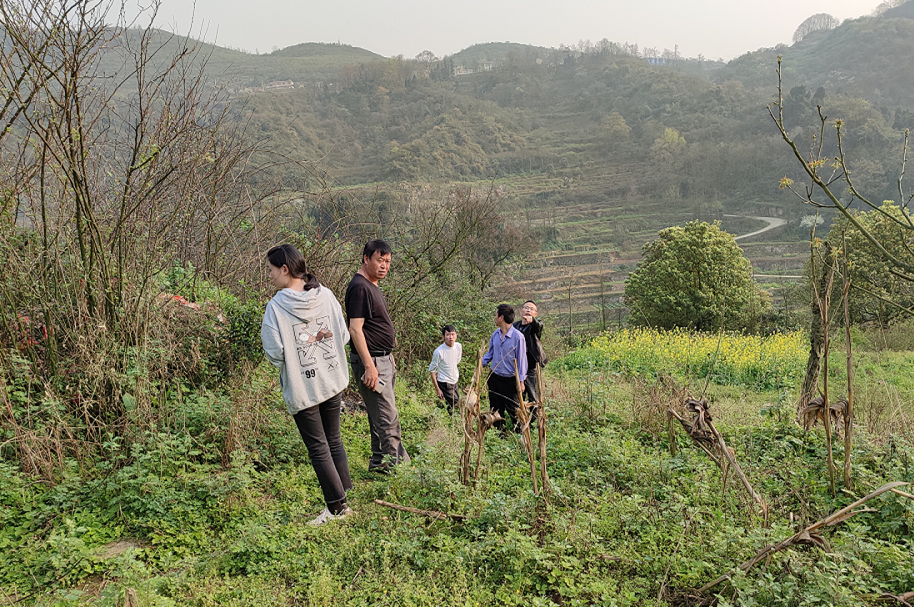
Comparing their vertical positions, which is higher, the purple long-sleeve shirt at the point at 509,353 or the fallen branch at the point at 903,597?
the purple long-sleeve shirt at the point at 509,353

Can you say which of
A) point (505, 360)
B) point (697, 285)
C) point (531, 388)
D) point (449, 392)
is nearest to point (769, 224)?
point (697, 285)

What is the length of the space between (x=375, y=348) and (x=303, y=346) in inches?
27.2

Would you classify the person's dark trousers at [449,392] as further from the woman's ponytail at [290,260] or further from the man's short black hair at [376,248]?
the woman's ponytail at [290,260]

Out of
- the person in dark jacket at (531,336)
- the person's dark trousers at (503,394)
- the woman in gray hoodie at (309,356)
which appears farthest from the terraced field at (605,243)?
the woman in gray hoodie at (309,356)

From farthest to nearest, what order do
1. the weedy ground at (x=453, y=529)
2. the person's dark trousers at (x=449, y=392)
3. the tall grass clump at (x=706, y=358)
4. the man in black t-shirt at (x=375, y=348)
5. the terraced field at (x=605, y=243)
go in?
1. the terraced field at (x=605, y=243)
2. the tall grass clump at (x=706, y=358)
3. the person's dark trousers at (x=449, y=392)
4. the man in black t-shirt at (x=375, y=348)
5. the weedy ground at (x=453, y=529)

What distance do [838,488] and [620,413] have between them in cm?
250

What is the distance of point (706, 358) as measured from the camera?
12031 mm

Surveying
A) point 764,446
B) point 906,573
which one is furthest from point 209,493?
point 764,446

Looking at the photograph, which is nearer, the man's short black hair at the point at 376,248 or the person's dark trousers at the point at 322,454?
the person's dark trousers at the point at 322,454

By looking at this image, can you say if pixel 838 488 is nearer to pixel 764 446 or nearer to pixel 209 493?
pixel 764 446

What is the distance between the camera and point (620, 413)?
18.5 ft

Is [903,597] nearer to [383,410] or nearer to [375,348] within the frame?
[383,410]

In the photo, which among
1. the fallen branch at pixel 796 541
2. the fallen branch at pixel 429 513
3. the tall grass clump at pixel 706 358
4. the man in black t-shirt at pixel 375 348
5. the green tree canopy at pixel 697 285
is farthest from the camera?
the green tree canopy at pixel 697 285

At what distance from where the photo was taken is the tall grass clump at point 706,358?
11.0 m
